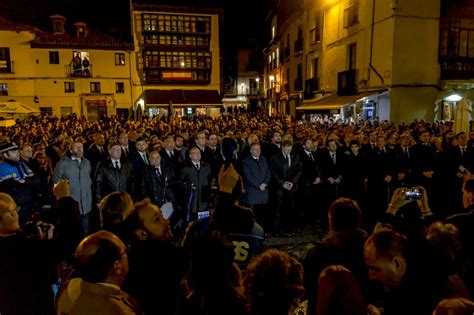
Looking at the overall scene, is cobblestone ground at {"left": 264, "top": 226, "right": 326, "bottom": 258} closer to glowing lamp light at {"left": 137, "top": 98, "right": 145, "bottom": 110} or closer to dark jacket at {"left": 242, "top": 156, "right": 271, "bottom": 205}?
dark jacket at {"left": 242, "top": 156, "right": 271, "bottom": 205}

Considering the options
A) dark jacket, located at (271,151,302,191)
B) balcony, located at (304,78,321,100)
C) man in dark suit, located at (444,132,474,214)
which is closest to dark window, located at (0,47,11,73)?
balcony, located at (304,78,321,100)

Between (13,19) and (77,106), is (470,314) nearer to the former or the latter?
(77,106)

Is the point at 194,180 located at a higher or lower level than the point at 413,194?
lower

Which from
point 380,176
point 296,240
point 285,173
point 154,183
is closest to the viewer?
point 154,183

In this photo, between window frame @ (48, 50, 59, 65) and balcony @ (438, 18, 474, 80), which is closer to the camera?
balcony @ (438, 18, 474, 80)

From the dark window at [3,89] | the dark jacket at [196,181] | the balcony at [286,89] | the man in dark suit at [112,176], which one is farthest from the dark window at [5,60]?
the dark jacket at [196,181]

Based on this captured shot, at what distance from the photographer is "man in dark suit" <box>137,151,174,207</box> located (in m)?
6.32

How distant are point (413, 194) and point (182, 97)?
107ft

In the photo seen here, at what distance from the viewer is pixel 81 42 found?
3506 cm

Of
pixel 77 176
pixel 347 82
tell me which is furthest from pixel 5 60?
pixel 77 176

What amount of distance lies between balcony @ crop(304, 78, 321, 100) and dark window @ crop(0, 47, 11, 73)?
25557 mm

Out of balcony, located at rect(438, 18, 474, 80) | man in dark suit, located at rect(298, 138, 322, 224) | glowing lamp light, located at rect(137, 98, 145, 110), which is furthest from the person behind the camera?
glowing lamp light, located at rect(137, 98, 145, 110)

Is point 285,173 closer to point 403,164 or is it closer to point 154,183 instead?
point 154,183

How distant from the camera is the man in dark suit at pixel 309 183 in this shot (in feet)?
25.8
